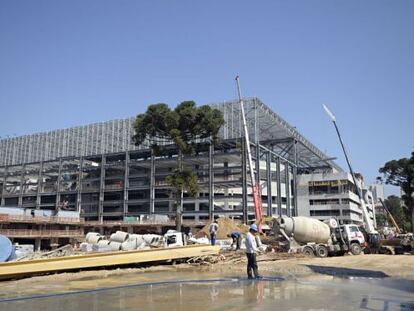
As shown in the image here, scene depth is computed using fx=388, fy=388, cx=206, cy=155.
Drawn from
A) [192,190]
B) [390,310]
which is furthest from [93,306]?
[192,190]

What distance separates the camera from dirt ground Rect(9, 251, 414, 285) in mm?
15711

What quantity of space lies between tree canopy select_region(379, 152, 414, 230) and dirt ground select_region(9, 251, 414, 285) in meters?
34.1

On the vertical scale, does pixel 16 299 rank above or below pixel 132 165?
below

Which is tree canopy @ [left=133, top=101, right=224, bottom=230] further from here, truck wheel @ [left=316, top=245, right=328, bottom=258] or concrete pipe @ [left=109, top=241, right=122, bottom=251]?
truck wheel @ [left=316, top=245, right=328, bottom=258]

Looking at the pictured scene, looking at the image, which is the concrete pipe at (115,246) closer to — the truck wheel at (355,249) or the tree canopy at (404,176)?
the truck wheel at (355,249)

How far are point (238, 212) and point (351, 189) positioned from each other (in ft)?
118

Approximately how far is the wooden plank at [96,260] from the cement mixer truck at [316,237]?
6846 millimetres

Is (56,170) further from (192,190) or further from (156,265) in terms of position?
(156,265)

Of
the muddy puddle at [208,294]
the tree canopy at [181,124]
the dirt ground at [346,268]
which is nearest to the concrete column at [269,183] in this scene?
the tree canopy at [181,124]

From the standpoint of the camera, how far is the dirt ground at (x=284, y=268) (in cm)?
1571

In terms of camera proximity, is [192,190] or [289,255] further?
[192,190]

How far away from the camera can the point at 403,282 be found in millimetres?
13688

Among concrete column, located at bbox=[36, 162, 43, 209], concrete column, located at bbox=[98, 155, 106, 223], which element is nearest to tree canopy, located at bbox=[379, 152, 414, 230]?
concrete column, located at bbox=[98, 155, 106, 223]

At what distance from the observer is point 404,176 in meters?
58.0
